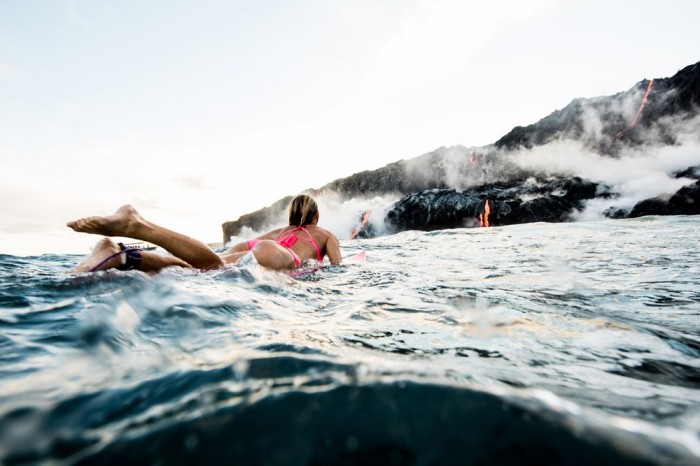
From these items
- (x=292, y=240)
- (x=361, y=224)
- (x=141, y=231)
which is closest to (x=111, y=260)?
(x=141, y=231)

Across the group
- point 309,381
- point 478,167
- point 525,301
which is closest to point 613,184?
point 478,167

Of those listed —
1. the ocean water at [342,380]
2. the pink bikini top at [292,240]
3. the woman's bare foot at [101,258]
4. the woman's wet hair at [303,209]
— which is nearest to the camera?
the ocean water at [342,380]

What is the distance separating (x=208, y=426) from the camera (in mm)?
765

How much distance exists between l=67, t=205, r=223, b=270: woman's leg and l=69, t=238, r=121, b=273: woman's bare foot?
0.63 ft

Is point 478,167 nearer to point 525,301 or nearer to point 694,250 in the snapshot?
point 694,250

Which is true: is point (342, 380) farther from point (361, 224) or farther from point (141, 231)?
point (361, 224)

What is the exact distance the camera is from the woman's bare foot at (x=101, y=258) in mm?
2729

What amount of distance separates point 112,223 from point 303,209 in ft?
8.01

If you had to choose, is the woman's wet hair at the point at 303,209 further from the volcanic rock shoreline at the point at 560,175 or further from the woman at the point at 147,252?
the volcanic rock shoreline at the point at 560,175

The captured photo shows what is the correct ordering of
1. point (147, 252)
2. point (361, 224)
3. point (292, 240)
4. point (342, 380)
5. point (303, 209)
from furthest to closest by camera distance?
1. point (361, 224)
2. point (303, 209)
3. point (292, 240)
4. point (147, 252)
5. point (342, 380)

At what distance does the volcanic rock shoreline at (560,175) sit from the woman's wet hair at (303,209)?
29.4m

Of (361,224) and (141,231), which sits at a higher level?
(141,231)

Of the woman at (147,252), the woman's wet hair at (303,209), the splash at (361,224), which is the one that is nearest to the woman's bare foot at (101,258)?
the woman at (147,252)

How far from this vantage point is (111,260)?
9.21ft
